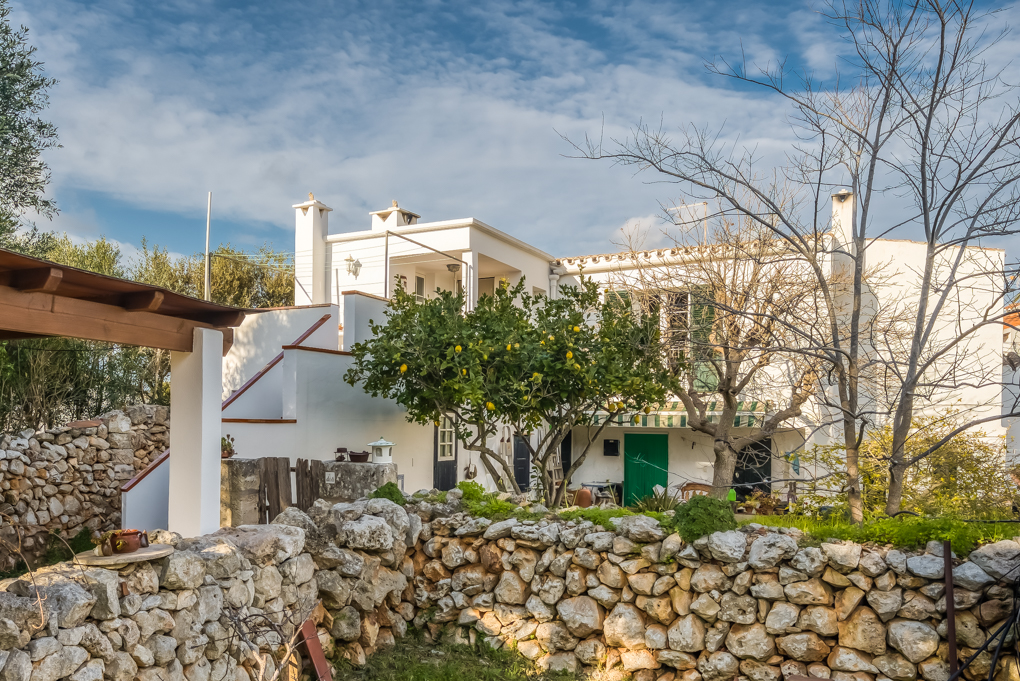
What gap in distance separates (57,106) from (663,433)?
16.8m

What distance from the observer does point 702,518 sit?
23.7 ft

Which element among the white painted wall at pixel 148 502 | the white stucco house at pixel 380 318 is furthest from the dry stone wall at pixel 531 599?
the white painted wall at pixel 148 502

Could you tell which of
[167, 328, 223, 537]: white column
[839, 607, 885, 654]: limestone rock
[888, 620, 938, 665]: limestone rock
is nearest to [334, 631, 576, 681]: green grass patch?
[167, 328, 223, 537]: white column

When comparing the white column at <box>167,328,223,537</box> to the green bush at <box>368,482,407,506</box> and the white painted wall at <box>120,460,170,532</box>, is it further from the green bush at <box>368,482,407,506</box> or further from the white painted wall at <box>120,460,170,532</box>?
the white painted wall at <box>120,460,170,532</box>

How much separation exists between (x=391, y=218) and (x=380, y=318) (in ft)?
26.3

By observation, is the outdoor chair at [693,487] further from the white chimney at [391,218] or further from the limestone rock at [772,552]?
the white chimney at [391,218]

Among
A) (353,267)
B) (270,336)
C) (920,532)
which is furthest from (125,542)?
(353,267)

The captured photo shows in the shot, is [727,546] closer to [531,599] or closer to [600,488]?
[531,599]

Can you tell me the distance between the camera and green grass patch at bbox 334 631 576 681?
7160mm

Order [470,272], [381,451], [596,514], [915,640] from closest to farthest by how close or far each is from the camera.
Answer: [915,640] < [596,514] < [381,451] < [470,272]

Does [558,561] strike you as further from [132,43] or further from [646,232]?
[132,43]

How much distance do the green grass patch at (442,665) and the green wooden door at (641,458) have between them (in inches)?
463

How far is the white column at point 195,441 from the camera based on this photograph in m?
Answer: 7.74

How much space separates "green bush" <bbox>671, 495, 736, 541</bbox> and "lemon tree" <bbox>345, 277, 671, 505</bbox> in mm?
3037
